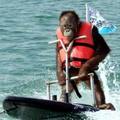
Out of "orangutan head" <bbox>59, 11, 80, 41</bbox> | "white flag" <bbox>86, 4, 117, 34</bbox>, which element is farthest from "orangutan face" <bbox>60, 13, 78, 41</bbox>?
"white flag" <bbox>86, 4, 117, 34</bbox>

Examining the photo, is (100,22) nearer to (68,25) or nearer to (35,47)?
(68,25)

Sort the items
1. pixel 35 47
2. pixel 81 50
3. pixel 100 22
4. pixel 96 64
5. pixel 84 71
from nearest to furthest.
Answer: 1. pixel 84 71
2. pixel 96 64
3. pixel 81 50
4. pixel 100 22
5. pixel 35 47

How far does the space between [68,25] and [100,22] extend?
1.63 meters

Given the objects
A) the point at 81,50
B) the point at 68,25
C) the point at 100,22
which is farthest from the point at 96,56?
the point at 100,22

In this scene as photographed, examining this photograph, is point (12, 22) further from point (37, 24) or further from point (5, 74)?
point (5, 74)

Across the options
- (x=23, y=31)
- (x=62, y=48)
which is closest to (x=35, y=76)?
(x=62, y=48)

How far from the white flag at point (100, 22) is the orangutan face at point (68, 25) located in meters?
1.38

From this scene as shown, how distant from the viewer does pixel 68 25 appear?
32.3ft

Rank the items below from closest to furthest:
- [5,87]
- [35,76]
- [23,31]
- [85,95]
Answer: [85,95], [5,87], [35,76], [23,31]

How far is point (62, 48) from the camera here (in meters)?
10.1

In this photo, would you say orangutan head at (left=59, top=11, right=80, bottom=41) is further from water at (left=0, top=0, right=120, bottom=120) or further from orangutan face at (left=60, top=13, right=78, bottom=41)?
water at (left=0, top=0, right=120, bottom=120)

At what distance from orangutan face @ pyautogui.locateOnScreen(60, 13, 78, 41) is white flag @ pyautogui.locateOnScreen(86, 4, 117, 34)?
1.38 metres

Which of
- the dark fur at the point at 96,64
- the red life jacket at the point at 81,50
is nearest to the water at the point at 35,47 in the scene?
the dark fur at the point at 96,64

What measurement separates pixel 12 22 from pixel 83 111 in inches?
469
